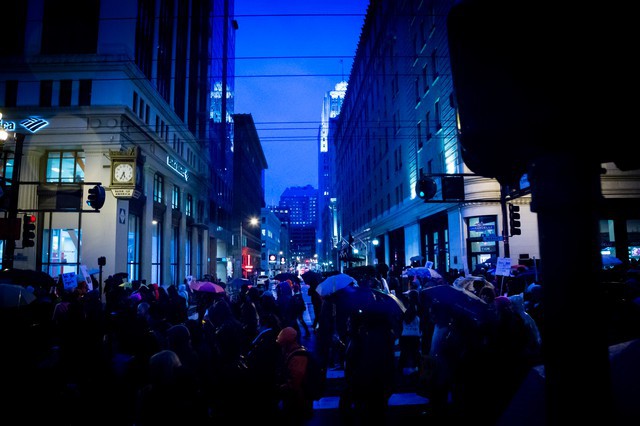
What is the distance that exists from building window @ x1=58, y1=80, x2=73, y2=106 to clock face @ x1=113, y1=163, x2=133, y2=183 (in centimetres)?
566

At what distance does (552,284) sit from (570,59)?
0.75 metres

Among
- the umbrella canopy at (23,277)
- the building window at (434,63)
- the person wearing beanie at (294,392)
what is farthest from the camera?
the building window at (434,63)

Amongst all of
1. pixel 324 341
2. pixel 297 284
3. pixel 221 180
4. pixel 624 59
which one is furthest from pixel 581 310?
pixel 221 180

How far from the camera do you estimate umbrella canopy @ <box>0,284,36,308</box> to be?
285 inches

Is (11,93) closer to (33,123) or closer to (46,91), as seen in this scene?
(46,91)

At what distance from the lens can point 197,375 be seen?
17.1 feet

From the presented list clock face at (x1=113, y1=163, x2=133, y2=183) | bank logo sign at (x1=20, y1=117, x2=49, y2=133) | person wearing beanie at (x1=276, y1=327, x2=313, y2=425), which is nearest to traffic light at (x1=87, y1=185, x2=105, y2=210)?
clock face at (x1=113, y1=163, x2=133, y2=183)

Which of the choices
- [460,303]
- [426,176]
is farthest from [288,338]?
[426,176]

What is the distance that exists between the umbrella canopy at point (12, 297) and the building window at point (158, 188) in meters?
22.7

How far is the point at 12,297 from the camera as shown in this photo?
7512 mm

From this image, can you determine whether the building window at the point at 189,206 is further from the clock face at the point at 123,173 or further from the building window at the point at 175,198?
the clock face at the point at 123,173

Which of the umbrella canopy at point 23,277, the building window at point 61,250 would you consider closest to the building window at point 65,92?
the building window at point 61,250

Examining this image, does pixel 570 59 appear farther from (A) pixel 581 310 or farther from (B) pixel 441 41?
(B) pixel 441 41

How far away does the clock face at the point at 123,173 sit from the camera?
22000 mm
